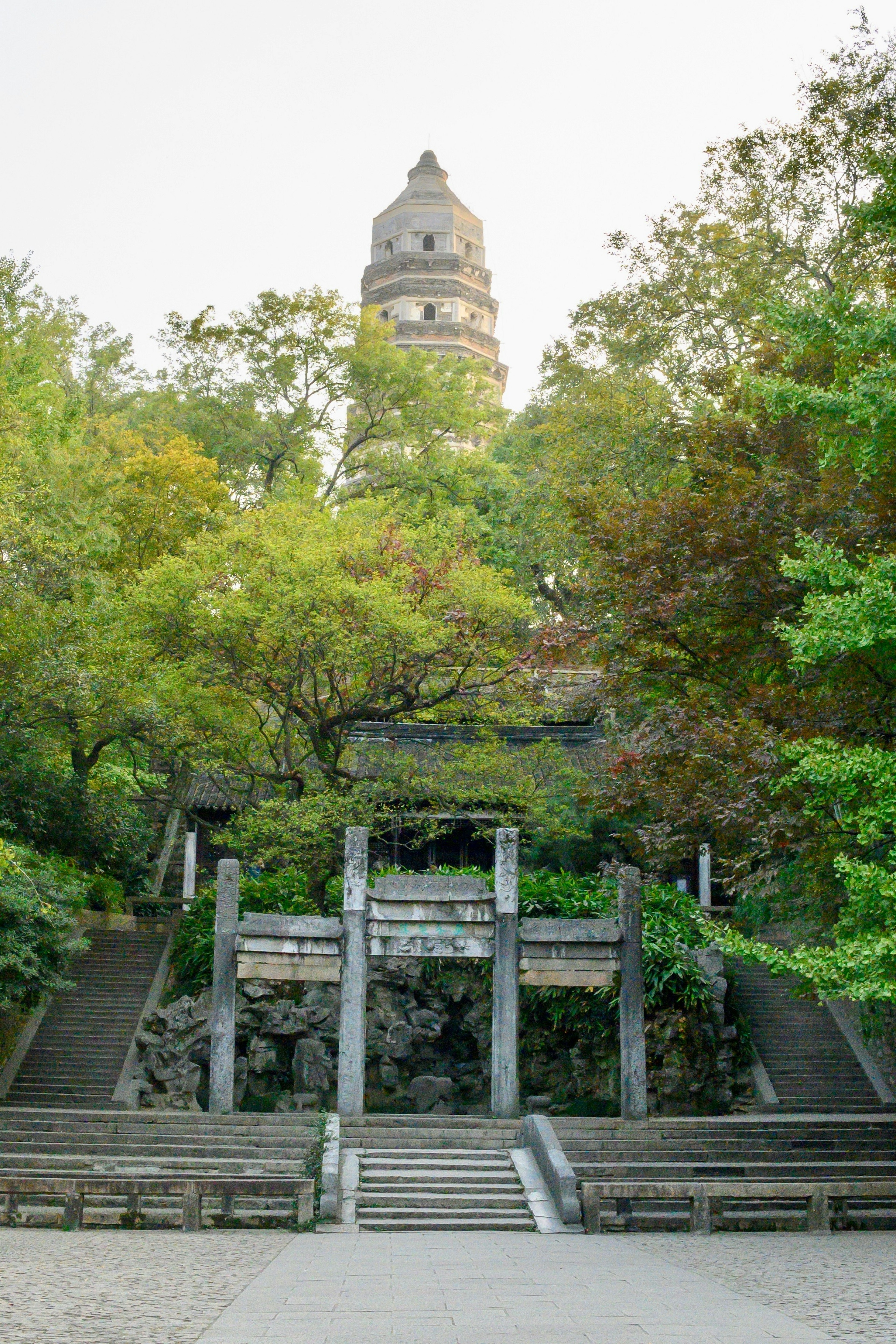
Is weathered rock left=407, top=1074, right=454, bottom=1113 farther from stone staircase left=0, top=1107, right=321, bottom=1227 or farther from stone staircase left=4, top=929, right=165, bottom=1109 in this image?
stone staircase left=4, top=929, right=165, bottom=1109

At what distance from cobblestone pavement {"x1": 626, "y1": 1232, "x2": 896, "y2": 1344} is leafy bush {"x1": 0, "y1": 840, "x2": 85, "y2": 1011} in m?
10.3

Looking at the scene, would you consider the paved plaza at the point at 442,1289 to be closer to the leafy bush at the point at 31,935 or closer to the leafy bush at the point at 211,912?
the leafy bush at the point at 31,935

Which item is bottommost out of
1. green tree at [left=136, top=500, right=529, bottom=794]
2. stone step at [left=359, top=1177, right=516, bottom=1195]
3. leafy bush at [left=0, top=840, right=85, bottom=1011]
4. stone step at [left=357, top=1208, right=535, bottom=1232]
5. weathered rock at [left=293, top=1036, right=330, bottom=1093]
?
stone step at [left=357, top=1208, right=535, bottom=1232]

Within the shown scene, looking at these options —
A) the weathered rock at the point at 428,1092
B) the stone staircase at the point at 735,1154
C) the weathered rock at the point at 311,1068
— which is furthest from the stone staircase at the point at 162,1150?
the stone staircase at the point at 735,1154

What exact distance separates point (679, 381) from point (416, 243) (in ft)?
118

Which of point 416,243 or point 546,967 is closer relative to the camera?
point 546,967

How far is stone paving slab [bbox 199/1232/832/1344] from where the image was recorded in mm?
7059

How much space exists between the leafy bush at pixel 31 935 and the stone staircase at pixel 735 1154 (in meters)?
8.06

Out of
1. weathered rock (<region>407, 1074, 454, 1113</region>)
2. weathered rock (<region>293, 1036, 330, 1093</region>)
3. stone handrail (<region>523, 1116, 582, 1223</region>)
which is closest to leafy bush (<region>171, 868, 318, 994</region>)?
weathered rock (<region>293, 1036, 330, 1093</region>)

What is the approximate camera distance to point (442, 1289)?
9.00m

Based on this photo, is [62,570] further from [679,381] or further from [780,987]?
[780,987]

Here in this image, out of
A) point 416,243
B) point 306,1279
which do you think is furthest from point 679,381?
point 416,243

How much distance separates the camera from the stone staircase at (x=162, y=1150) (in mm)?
12883

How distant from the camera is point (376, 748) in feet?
79.0
